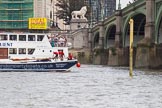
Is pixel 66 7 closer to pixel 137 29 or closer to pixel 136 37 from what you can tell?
pixel 136 37

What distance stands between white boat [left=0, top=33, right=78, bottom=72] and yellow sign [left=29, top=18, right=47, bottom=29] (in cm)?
7239

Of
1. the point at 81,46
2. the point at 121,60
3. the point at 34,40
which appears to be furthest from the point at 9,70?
the point at 81,46

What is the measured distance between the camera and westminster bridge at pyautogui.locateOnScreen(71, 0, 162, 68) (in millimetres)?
82062

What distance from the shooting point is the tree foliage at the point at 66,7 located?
17062 centimetres

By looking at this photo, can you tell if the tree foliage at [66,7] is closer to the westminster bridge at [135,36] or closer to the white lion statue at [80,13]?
the white lion statue at [80,13]

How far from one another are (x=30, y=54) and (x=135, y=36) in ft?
116

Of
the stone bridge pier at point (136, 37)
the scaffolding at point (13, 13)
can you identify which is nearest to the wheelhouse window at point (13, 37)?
the stone bridge pier at point (136, 37)

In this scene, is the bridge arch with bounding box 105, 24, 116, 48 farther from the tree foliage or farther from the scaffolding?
the tree foliage

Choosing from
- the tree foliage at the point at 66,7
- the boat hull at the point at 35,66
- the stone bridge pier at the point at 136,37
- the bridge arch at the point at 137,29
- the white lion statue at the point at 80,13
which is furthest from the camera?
the tree foliage at the point at 66,7

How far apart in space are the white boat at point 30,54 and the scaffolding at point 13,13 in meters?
73.0

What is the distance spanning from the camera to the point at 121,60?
345 ft

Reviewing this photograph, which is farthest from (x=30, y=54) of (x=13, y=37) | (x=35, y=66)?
(x=13, y=37)

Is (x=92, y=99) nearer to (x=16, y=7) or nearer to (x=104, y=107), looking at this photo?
(x=104, y=107)

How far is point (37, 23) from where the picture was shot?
14962cm
